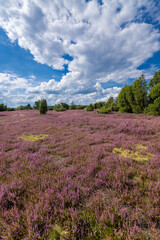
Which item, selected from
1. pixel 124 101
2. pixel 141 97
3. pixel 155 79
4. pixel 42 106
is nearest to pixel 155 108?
pixel 141 97

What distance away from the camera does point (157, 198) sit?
213 centimetres

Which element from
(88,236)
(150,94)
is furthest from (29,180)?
(150,94)

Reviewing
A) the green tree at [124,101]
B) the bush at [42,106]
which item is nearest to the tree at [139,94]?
the green tree at [124,101]

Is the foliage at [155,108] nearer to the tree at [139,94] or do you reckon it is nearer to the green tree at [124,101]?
the tree at [139,94]

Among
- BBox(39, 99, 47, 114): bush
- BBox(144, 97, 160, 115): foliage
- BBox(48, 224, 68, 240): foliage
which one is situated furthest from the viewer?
BBox(39, 99, 47, 114): bush

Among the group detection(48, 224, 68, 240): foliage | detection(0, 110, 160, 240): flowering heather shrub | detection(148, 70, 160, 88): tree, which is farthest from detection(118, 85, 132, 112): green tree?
detection(48, 224, 68, 240): foliage

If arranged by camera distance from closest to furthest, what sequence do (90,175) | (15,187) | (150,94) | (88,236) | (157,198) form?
(88,236)
(157,198)
(15,187)
(90,175)
(150,94)

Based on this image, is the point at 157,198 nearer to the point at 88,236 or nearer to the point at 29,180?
the point at 88,236

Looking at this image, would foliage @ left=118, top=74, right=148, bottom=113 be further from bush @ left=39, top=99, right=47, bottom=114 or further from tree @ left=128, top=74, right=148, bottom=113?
bush @ left=39, top=99, right=47, bottom=114

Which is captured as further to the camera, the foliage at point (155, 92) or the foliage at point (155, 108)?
the foliage at point (155, 92)

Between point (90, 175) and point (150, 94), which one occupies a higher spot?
point (150, 94)

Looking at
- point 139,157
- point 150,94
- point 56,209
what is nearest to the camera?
point 56,209

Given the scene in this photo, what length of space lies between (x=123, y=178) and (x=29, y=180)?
115 inches

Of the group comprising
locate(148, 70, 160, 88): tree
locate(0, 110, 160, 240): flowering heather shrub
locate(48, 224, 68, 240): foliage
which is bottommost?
locate(48, 224, 68, 240): foliage
